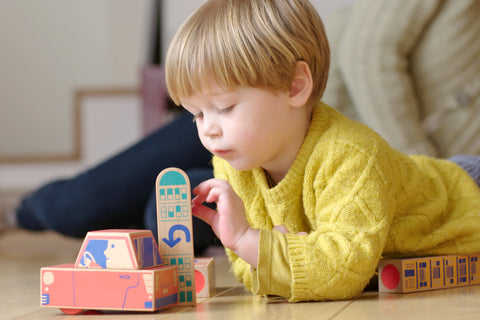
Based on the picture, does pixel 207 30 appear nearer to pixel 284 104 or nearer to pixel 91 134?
pixel 284 104

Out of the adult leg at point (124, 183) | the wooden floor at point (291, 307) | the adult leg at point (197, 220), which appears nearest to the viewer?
the wooden floor at point (291, 307)

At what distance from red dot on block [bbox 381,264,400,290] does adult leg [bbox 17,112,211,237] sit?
634 millimetres

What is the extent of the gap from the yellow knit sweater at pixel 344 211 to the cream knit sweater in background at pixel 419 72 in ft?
1.14

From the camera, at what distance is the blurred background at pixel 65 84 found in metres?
2.70

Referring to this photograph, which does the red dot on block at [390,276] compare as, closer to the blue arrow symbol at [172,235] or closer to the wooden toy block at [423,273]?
the wooden toy block at [423,273]

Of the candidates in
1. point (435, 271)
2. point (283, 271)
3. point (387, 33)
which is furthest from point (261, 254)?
point (387, 33)

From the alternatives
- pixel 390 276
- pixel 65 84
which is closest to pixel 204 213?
pixel 390 276

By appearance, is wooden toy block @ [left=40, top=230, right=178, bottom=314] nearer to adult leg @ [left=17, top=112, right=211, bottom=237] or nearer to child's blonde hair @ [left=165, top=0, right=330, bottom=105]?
child's blonde hair @ [left=165, top=0, right=330, bottom=105]

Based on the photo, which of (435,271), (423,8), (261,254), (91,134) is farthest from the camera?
(91,134)

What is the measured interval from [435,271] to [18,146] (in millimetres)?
2298

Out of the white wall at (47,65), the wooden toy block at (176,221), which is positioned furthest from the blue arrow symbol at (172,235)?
the white wall at (47,65)

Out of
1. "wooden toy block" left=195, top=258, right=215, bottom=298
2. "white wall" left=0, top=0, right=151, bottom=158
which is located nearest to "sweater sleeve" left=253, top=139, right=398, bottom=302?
"wooden toy block" left=195, top=258, right=215, bottom=298

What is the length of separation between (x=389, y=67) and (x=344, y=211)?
0.66 meters

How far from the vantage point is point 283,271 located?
0.78 m
